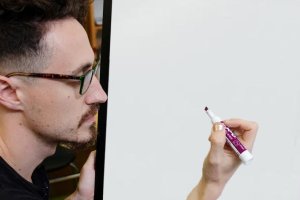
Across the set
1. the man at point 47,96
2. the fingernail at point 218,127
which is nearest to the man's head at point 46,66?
the man at point 47,96

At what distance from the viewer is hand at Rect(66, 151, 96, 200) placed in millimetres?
Result: 805

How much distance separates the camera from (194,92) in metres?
0.77

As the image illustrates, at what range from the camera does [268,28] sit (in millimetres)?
752

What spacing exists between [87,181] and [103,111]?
0.17 m

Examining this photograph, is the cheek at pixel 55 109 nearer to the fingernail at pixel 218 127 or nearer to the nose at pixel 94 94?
the nose at pixel 94 94

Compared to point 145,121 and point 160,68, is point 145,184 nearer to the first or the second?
point 145,121

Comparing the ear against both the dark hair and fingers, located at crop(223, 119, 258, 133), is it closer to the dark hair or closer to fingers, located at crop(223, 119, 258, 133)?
the dark hair

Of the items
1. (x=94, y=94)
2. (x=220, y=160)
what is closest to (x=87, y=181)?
(x=94, y=94)

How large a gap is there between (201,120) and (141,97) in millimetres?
137

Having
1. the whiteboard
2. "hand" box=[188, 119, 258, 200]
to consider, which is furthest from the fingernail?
the whiteboard

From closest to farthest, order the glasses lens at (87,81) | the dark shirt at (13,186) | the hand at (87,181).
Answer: the dark shirt at (13,186), the glasses lens at (87,81), the hand at (87,181)

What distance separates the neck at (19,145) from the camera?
2.24 ft

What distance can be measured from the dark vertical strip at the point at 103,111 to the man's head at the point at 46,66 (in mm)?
49

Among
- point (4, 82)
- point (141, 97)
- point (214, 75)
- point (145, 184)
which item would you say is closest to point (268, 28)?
point (214, 75)
